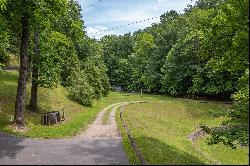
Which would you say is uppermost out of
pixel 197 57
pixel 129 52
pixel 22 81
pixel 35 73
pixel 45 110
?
pixel 129 52

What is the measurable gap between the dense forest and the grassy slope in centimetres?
152

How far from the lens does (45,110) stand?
35.2m

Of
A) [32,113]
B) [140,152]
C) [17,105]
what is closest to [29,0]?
[17,105]

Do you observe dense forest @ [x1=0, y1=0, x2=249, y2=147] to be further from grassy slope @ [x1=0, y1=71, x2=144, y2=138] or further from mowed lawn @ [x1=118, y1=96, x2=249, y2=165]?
mowed lawn @ [x1=118, y1=96, x2=249, y2=165]

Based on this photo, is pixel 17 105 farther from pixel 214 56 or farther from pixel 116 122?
pixel 214 56

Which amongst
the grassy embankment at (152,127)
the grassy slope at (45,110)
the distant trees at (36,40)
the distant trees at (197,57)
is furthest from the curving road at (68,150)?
the distant trees at (197,57)

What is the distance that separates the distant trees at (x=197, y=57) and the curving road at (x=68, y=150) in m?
6.68

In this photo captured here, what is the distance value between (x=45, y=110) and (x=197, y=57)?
31336mm

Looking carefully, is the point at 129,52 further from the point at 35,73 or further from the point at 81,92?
the point at 35,73

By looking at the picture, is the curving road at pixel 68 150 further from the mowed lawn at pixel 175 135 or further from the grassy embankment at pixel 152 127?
the mowed lawn at pixel 175 135

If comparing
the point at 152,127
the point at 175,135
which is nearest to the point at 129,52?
the point at 152,127

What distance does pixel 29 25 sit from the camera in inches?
1049

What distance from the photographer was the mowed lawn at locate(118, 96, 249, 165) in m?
18.3

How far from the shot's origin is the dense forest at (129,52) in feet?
68.7
